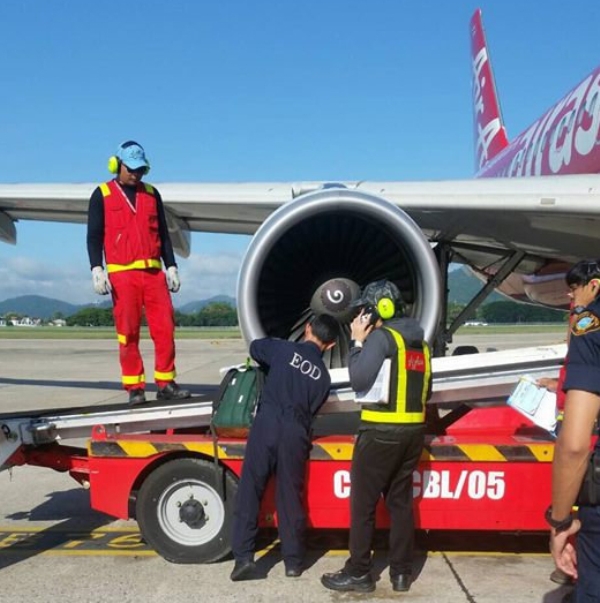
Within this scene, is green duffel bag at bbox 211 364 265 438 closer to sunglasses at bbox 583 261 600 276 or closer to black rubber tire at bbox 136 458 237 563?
black rubber tire at bbox 136 458 237 563

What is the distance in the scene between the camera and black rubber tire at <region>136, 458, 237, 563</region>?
4191 millimetres

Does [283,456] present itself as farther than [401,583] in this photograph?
Yes

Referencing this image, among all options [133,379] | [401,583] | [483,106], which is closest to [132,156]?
[133,379]

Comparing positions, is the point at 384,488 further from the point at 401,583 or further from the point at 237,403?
the point at 237,403

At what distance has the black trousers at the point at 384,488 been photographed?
3717 mm

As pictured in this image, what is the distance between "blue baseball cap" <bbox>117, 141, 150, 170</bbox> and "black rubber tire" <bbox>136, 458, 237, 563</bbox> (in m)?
1.93

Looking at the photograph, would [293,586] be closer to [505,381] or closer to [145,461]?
[145,461]

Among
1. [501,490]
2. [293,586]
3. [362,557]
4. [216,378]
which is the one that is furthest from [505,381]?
[216,378]

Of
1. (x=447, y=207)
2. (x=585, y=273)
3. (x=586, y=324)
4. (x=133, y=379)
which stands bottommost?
(x=133, y=379)

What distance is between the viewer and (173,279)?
518 centimetres

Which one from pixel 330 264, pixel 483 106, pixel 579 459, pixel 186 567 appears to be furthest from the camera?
pixel 483 106

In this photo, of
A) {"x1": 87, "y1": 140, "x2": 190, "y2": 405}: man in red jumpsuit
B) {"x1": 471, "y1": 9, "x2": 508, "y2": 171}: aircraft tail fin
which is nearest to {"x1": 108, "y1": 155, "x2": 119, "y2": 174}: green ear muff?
{"x1": 87, "y1": 140, "x2": 190, "y2": 405}: man in red jumpsuit

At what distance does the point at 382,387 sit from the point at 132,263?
6.78 ft

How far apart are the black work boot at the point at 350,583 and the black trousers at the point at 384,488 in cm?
3
